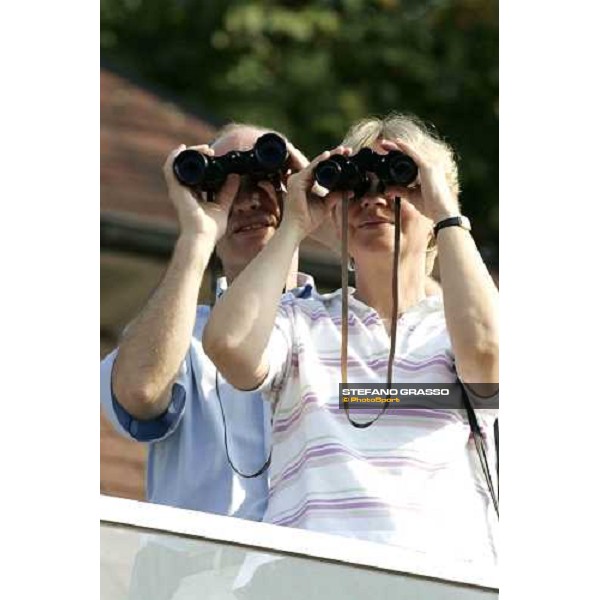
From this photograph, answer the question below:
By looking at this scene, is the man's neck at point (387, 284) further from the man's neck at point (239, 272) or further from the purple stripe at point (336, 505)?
the purple stripe at point (336, 505)

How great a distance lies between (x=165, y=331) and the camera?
2596 mm

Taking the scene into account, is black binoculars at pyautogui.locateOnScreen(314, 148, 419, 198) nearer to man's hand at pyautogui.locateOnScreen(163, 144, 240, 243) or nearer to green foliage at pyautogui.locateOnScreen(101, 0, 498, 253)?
green foliage at pyautogui.locateOnScreen(101, 0, 498, 253)

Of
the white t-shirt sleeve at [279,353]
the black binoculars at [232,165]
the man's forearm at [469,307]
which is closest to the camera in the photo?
the man's forearm at [469,307]

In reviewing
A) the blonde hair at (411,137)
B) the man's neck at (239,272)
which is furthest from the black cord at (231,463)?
the blonde hair at (411,137)

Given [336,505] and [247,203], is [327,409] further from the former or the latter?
[247,203]

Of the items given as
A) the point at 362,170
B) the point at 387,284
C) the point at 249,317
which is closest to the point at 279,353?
the point at 249,317

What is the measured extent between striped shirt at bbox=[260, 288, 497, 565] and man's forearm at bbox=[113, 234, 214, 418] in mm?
152

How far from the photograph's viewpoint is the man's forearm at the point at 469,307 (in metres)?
2.40

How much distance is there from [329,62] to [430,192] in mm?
321

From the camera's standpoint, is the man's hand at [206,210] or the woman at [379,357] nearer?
the woman at [379,357]

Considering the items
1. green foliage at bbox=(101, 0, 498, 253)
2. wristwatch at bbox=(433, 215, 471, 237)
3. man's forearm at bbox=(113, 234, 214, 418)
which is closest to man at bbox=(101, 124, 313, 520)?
man's forearm at bbox=(113, 234, 214, 418)
